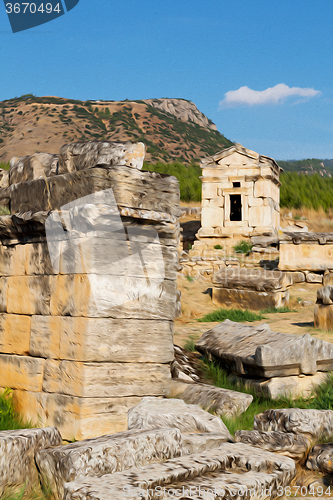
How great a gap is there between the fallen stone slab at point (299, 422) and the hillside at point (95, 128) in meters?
56.8

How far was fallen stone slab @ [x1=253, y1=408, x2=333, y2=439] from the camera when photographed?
3674 mm

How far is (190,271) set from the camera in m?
15.4

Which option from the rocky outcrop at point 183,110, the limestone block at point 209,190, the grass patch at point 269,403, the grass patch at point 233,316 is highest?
the rocky outcrop at point 183,110

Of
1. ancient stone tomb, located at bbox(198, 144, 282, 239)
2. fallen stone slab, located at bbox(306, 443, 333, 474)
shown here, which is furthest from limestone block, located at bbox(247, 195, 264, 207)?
fallen stone slab, located at bbox(306, 443, 333, 474)

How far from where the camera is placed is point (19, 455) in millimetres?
3193

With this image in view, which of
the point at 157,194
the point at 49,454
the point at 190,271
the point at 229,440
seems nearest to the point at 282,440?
the point at 229,440

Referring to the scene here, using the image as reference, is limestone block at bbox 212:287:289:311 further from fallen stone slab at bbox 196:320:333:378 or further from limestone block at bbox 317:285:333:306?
fallen stone slab at bbox 196:320:333:378

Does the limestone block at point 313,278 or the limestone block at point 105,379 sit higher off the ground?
the limestone block at point 313,278

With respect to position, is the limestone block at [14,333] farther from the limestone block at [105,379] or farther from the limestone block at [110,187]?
the limestone block at [110,187]

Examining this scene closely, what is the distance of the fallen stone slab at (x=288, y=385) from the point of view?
4.57m

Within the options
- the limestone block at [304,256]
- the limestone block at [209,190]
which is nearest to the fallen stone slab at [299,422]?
the limestone block at [304,256]

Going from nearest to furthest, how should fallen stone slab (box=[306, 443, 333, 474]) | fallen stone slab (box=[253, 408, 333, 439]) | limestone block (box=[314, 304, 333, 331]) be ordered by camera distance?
Answer: 1. fallen stone slab (box=[306, 443, 333, 474])
2. fallen stone slab (box=[253, 408, 333, 439])
3. limestone block (box=[314, 304, 333, 331])

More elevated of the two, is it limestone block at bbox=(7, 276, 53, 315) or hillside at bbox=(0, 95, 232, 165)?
hillside at bbox=(0, 95, 232, 165)

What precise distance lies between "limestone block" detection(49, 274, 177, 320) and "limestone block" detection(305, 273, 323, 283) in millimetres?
9209
